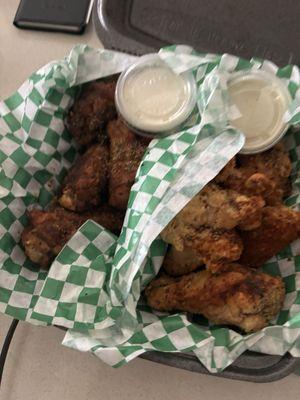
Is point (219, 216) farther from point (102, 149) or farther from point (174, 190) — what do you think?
point (102, 149)

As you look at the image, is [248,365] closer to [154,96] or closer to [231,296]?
[231,296]

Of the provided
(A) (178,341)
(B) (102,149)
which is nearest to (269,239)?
(A) (178,341)

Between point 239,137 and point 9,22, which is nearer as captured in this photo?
point 239,137

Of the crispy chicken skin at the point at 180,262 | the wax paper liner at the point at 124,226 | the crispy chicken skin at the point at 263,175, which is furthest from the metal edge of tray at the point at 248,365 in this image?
the crispy chicken skin at the point at 263,175

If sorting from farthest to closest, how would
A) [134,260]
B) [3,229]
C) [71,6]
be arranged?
[71,6]
[3,229]
[134,260]

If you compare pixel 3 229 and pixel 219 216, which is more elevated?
pixel 219 216

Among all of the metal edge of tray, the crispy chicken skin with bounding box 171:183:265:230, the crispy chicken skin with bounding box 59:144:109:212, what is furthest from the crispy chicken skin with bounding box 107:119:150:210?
the metal edge of tray

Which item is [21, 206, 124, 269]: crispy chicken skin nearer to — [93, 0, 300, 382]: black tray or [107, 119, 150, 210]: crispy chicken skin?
[107, 119, 150, 210]: crispy chicken skin
